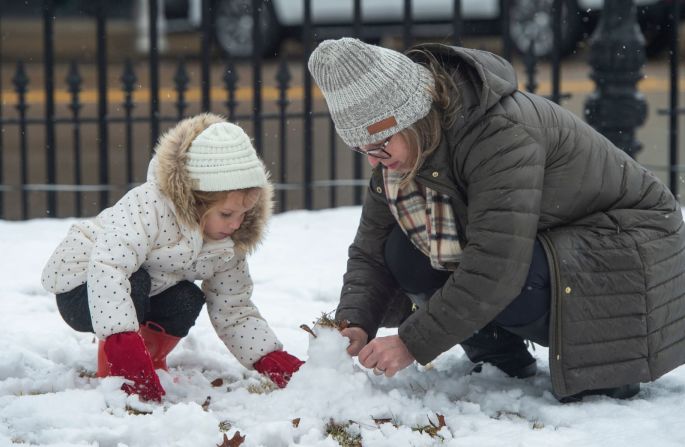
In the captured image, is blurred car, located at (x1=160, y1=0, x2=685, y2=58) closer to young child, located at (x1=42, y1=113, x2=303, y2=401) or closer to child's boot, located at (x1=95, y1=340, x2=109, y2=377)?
young child, located at (x1=42, y1=113, x2=303, y2=401)

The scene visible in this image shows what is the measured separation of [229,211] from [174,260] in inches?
8.0

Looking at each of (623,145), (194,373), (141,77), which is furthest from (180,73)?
(141,77)

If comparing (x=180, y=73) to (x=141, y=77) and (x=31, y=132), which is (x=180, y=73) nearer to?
(x=31, y=132)

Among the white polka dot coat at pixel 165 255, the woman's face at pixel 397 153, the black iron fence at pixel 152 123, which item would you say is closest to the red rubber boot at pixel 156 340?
the white polka dot coat at pixel 165 255

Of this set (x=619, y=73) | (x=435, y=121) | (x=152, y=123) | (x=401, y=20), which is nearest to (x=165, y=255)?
(x=435, y=121)

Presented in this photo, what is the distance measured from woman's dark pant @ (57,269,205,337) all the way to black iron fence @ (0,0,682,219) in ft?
6.66

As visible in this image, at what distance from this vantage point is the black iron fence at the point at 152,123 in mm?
5758

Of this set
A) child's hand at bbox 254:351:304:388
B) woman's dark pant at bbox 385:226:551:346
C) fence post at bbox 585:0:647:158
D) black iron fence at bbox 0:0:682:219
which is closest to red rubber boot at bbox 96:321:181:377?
child's hand at bbox 254:351:304:388

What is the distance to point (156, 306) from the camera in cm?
337

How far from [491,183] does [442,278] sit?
48 cm

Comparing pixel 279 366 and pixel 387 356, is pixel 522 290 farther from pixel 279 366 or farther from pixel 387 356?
pixel 279 366

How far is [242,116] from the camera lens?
5930mm

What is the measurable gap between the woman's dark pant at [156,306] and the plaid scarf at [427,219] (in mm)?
635

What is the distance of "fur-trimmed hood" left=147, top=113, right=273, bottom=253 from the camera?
3084mm
